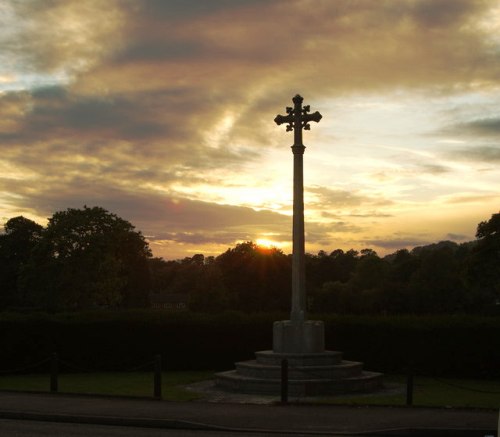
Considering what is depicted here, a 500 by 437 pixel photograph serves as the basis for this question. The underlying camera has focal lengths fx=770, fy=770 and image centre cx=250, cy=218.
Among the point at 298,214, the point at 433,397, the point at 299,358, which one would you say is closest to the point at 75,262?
the point at 298,214

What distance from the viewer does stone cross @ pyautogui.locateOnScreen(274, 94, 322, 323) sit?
26.5 m

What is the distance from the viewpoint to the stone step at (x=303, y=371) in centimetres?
2429

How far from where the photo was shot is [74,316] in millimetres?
33406

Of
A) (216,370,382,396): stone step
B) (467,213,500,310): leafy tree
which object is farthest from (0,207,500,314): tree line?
(216,370,382,396): stone step

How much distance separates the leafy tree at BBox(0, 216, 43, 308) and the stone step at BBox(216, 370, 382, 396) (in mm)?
62539

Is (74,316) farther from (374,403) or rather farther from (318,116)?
(374,403)

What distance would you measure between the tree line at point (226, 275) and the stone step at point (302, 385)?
691 inches

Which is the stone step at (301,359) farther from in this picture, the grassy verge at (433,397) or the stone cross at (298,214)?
the grassy verge at (433,397)

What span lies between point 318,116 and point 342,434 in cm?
1448

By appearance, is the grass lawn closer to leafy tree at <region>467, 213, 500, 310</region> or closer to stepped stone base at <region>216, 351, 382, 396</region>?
stepped stone base at <region>216, 351, 382, 396</region>

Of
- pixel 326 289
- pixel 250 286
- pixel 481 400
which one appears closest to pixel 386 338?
pixel 481 400

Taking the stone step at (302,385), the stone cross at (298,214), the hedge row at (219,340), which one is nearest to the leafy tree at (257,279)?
the hedge row at (219,340)

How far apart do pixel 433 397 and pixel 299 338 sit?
208 inches

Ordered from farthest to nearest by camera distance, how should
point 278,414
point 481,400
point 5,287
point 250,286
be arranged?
point 250,286
point 5,287
point 481,400
point 278,414
